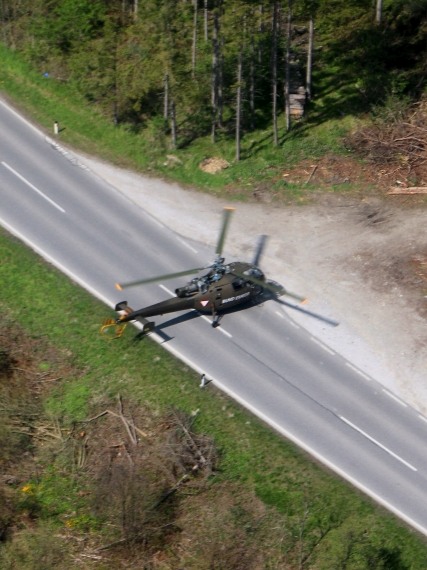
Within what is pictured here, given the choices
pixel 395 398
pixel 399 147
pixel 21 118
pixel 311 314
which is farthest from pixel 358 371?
pixel 21 118

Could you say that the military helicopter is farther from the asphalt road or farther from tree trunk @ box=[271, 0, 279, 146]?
tree trunk @ box=[271, 0, 279, 146]

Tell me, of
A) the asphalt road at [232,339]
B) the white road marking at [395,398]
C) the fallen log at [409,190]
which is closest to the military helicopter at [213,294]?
the asphalt road at [232,339]

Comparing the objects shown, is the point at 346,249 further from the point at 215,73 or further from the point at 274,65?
the point at 215,73

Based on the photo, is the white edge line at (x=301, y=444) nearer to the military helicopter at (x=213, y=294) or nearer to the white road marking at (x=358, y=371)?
the military helicopter at (x=213, y=294)

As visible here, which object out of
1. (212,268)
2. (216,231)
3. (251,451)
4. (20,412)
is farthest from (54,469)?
(216,231)

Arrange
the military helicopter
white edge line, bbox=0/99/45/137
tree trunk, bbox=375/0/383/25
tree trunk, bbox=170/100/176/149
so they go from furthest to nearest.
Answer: tree trunk, bbox=375/0/383/25 < white edge line, bbox=0/99/45/137 < tree trunk, bbox=170/100/176/149 < the military helicopter

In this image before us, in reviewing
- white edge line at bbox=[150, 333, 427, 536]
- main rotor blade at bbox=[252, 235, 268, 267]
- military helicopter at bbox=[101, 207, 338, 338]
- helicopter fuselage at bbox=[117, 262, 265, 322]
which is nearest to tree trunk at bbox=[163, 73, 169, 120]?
main rotor blade at bbox=[252, 235, 268, 267]
